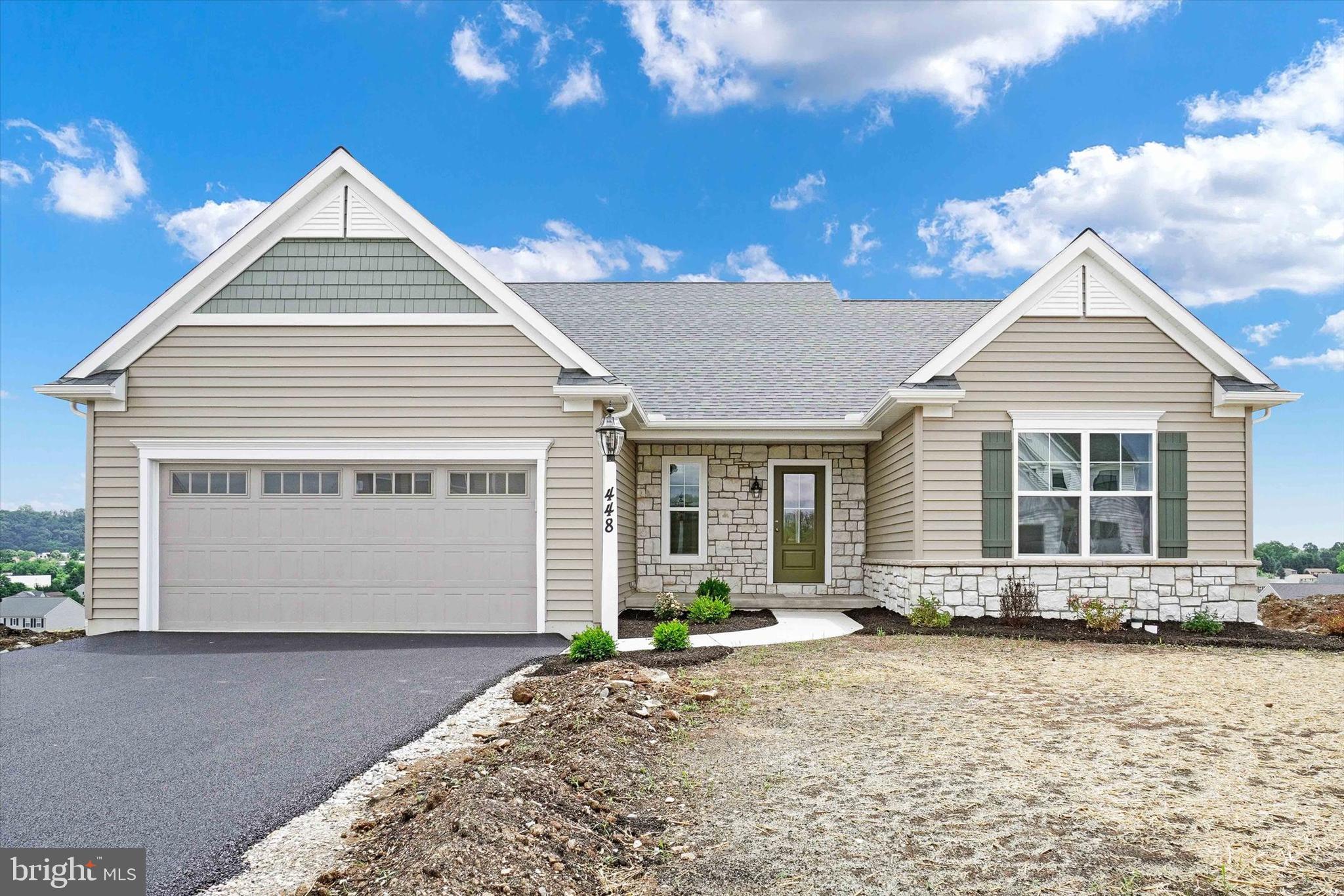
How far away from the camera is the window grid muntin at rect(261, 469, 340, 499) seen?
1068 cm

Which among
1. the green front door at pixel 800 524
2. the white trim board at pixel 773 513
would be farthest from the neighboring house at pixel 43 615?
the green front door at pixel 800 524

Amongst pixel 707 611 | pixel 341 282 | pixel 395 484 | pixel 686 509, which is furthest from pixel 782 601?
pixel 341 282

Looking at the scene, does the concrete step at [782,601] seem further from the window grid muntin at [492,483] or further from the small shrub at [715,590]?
the window grid muntin at [492,483]

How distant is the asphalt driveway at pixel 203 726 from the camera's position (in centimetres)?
424

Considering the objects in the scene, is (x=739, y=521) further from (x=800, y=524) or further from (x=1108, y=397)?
(x=1108, y=397)

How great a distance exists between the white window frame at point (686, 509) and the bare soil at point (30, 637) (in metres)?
7.92

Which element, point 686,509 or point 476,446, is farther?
point 686,509

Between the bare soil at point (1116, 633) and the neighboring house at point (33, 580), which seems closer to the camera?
the bare soil at point (1116, 633)

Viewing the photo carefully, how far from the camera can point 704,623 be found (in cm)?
1122

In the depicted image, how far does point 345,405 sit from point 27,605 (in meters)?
6.63

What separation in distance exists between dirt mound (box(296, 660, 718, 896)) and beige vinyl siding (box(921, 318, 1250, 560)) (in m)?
6.69

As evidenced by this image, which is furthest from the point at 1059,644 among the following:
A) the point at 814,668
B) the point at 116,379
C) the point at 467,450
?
the point at 116,379

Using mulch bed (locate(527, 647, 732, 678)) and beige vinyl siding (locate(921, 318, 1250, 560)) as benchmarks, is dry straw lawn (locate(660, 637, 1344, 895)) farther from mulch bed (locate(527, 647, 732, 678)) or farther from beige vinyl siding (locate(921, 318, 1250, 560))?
beige vinyl siding (locate(921, 318, 1250, 560))

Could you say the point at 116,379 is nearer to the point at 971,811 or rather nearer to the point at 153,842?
the point at 153,842
